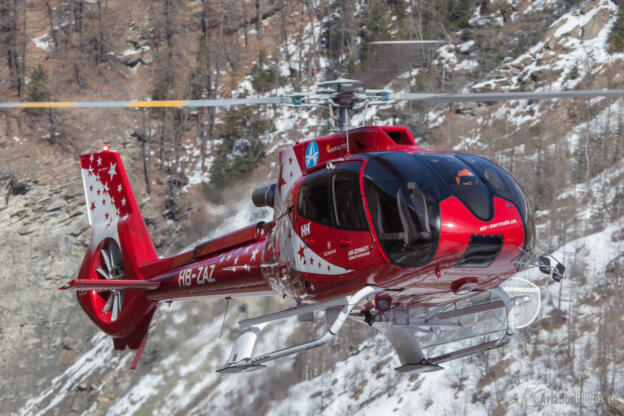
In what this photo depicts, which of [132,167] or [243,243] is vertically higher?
[243,243]

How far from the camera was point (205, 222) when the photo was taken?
32.8 m

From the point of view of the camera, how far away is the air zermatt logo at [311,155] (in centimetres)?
1006

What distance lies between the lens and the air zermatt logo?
10.1 m

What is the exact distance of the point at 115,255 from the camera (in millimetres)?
14039

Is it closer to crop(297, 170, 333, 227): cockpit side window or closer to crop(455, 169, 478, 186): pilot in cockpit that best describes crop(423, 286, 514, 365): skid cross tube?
crop(455, 169, 478, 186): pilot in cockpit

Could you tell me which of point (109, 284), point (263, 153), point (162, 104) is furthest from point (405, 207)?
point (263, 153)

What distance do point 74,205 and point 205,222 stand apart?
32.7 ft

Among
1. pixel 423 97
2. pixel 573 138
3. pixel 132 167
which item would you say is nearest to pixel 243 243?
pixel 423 97

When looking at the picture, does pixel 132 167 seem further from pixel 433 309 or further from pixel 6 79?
pixel 433 309

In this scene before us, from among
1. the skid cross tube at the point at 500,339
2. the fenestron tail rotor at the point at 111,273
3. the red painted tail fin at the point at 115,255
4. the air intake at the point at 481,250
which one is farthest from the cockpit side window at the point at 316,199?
the fenestron tail rotor at the point at 111,273

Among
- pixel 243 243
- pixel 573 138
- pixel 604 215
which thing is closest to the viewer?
pixel 243 243

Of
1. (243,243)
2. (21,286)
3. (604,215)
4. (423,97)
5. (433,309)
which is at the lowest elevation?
(21,286)

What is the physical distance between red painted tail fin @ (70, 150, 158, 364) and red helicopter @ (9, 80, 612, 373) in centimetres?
117

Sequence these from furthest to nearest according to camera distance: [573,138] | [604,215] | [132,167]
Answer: [132,167] < [573,138] < [604,215]
